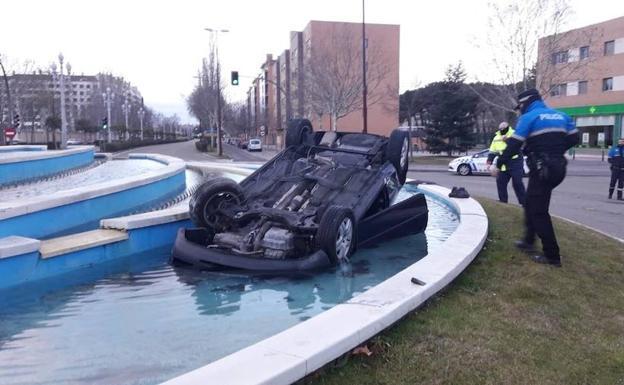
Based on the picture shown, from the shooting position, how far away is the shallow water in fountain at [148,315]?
349 cm

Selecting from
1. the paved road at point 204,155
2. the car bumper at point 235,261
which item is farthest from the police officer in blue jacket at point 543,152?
the paved road at point 204,155

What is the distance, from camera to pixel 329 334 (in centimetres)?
318

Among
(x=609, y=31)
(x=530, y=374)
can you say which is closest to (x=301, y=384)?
(x=530, y=374)

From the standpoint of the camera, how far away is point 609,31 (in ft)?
161

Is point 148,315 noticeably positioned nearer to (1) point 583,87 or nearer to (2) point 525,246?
(2) point 525,246

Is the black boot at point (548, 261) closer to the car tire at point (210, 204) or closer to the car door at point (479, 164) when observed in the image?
the car tire at point (210, 204)

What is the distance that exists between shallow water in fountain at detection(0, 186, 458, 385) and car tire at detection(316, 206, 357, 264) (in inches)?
8.8

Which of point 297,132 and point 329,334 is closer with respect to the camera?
point 329,334

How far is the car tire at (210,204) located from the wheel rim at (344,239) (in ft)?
4.70

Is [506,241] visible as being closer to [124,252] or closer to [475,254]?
[475,254]

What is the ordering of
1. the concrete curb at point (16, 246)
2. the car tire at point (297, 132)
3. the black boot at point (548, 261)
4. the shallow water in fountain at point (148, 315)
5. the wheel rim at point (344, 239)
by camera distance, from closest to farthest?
the shallow water in fountain at point (148, 315) < the concrete curb at point (16, 246) < the black boot at point (548, 261) < the wheel rim at point (344, 239) < the car tire at point (297, 132)

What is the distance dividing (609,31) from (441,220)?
163 ft

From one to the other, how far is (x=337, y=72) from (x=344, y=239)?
112ft

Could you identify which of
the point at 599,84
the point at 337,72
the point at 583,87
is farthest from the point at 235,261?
the point at 583,87
